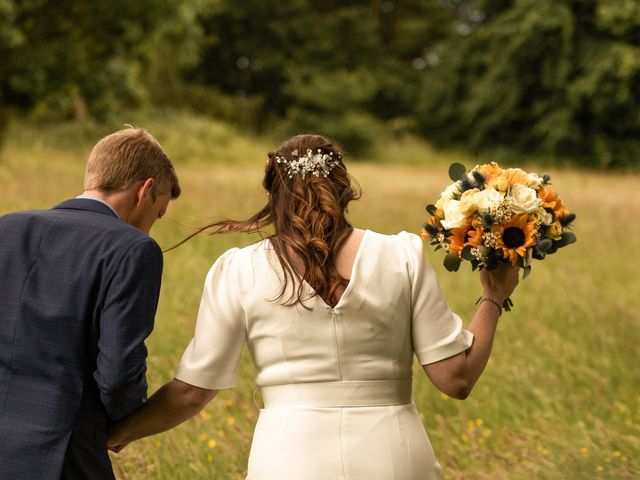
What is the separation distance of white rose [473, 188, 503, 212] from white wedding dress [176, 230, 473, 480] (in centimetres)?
35

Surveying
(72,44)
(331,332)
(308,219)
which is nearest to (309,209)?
(308,219)

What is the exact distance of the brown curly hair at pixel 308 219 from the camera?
8.89ft

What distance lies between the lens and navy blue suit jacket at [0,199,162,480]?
262 cm

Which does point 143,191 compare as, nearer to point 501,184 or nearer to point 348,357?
point 348,357

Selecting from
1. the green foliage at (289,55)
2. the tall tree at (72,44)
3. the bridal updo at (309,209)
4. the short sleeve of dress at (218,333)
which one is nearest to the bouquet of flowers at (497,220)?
the bridal updo at (309,209)

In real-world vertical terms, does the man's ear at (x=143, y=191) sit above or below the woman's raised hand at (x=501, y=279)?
above

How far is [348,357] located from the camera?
2.71m

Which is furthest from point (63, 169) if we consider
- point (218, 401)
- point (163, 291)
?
point (218, 401)

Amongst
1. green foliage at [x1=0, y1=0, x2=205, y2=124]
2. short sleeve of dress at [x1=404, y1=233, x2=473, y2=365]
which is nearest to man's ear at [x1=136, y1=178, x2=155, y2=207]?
short sleeve of dress at [x1=404, y1=233, x2=473, y2=365]

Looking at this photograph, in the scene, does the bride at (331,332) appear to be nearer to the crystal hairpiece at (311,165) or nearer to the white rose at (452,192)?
the crystal hairpiece at (311,165)

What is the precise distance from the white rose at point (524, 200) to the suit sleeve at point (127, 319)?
3.59 ft

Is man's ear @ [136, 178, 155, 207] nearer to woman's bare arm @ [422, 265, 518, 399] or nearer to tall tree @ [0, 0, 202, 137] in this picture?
woman's bare arm @ [422, 265, 518, 399]

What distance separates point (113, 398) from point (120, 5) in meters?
19.3

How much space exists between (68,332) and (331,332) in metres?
0.69
